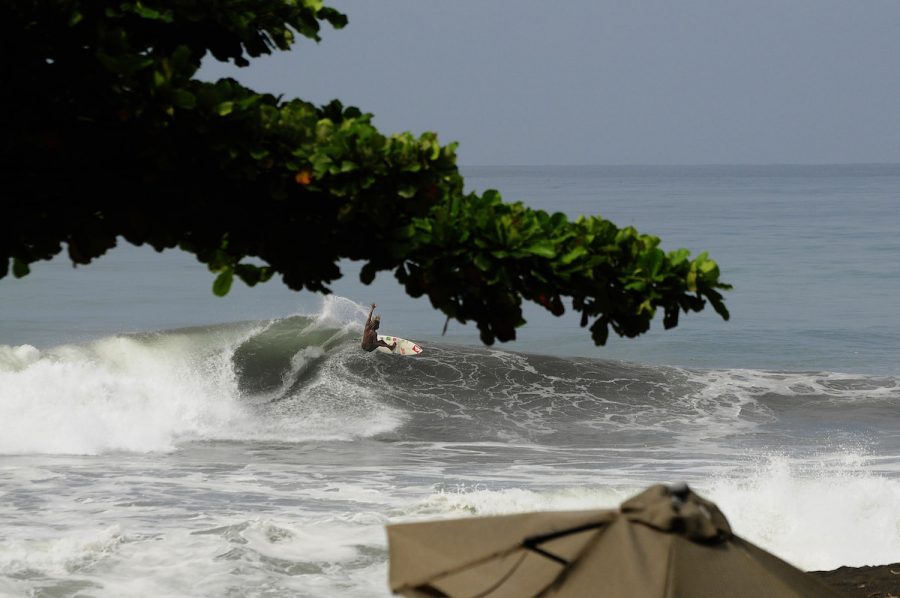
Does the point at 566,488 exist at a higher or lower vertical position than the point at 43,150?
lower

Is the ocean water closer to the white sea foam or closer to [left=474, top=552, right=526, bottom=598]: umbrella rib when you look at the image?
the white sea foam

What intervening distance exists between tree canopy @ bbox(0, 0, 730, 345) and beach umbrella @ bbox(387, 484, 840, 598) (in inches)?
32.5

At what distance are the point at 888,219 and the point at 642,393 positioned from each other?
205ft

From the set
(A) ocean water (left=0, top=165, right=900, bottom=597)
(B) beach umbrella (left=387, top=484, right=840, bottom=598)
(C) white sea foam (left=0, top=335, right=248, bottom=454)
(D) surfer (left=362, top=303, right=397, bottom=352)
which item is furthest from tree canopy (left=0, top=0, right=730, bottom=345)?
(D) surfer (left=362, top=303, right=397, bottom=352)

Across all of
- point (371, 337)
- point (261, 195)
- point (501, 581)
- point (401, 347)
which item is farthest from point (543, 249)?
point (401, 347)

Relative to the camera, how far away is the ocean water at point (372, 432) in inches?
499

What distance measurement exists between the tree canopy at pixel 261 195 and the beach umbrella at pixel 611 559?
0.83 metres

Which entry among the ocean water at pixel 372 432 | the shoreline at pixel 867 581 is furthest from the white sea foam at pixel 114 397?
the shoreline at pixel 867 581

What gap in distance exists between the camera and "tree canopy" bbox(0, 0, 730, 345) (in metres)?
4.65

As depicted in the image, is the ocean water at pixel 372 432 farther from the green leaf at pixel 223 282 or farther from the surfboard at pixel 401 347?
the green leaf at pixel 223 282

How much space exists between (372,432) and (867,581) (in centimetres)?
1350

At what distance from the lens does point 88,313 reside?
4094cm

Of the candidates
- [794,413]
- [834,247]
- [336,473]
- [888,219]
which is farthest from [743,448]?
[888,219]

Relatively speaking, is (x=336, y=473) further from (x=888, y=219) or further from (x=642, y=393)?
(x=888, y=219)
